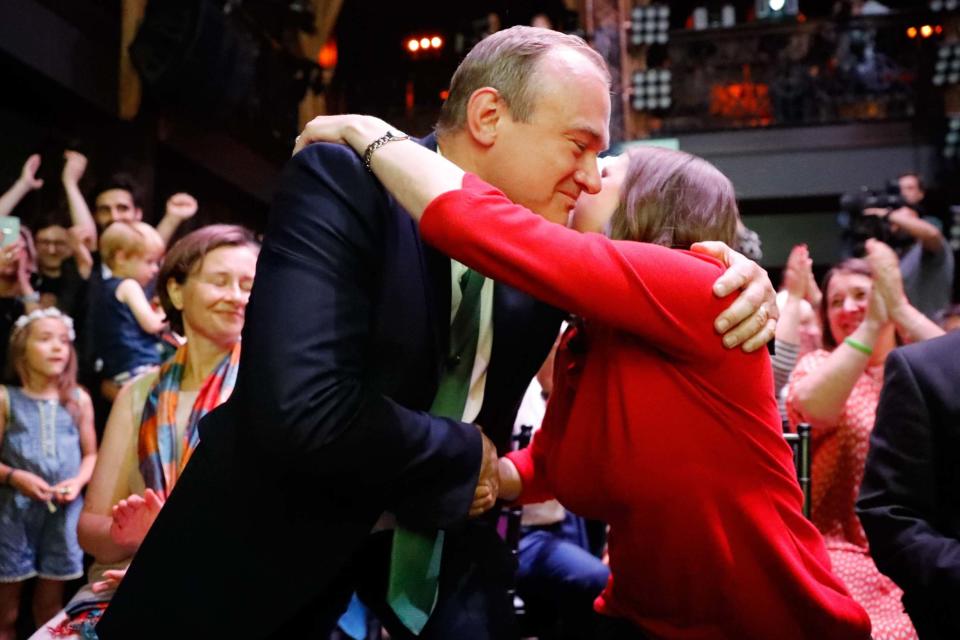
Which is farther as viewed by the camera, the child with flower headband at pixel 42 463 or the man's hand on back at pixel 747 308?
the child with flower headband at pixel 42 463

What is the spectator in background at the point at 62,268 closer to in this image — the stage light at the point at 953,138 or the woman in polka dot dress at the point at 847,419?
the woman in polka dot dress at the point at 847,419

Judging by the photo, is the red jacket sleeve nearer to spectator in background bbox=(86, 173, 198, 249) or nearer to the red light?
spectator in background bbox=(86, 173, 198, 249)

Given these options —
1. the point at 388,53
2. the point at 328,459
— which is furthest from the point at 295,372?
the point at 388,53

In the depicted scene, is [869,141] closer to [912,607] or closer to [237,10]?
[237,10]

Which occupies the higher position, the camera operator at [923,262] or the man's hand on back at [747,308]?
the man's hand on back at [747,308]

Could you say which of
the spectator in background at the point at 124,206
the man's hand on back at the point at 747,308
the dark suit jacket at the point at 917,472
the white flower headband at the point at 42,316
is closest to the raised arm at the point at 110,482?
the man's hand on back at the point at 747,308

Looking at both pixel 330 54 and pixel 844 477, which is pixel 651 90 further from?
pixel 844 477

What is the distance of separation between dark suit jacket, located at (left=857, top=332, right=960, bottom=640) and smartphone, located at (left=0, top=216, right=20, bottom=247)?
354 centimetres

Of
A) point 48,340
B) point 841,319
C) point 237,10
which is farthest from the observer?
point 237,10

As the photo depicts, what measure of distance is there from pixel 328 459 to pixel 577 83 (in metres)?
0.63

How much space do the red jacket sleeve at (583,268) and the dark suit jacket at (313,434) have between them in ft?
0.34

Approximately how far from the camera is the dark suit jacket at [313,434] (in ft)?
3.70

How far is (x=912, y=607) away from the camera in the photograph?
166 cm

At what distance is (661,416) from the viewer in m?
1.34
